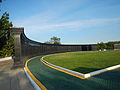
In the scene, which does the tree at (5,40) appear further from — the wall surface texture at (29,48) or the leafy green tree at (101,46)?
the leafy green tree at (101,46)

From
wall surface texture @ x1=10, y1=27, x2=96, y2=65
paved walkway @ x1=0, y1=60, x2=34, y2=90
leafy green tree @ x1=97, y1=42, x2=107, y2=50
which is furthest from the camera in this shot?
leafy green tree @ x1=97, y1=42, x2=107, y2=50

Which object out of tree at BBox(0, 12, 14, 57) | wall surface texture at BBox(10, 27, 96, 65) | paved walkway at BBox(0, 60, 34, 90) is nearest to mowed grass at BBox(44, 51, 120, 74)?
paved walkway at BBox(0, 60, 34, 90)

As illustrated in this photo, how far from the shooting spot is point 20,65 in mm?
7270

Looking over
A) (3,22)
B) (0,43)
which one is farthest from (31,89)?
(3,22)

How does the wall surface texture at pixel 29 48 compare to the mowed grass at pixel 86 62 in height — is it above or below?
above

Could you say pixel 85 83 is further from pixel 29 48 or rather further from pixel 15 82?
pixel 29 48

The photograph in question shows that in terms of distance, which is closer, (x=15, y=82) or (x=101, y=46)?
(x=15, y=82)

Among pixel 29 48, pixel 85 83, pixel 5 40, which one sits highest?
pixel 5 40

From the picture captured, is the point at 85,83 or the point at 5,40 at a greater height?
the point at 5,40

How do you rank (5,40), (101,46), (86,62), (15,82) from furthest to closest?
1. (101,46)
2. (5,40)
3. (86,62)
4. (15,82)

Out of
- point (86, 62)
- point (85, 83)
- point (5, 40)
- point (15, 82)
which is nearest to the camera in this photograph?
point (85, 83)

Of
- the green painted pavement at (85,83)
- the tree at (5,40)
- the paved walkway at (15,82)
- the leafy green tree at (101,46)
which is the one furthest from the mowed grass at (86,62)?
the leafy green tree at (101,46)

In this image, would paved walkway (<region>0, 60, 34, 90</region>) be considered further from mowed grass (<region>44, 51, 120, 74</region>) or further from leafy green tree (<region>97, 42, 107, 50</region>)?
leafy green tree (<region>97, 42, 107, 50</region>)

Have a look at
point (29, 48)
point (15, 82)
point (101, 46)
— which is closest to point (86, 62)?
point (15, 82)
